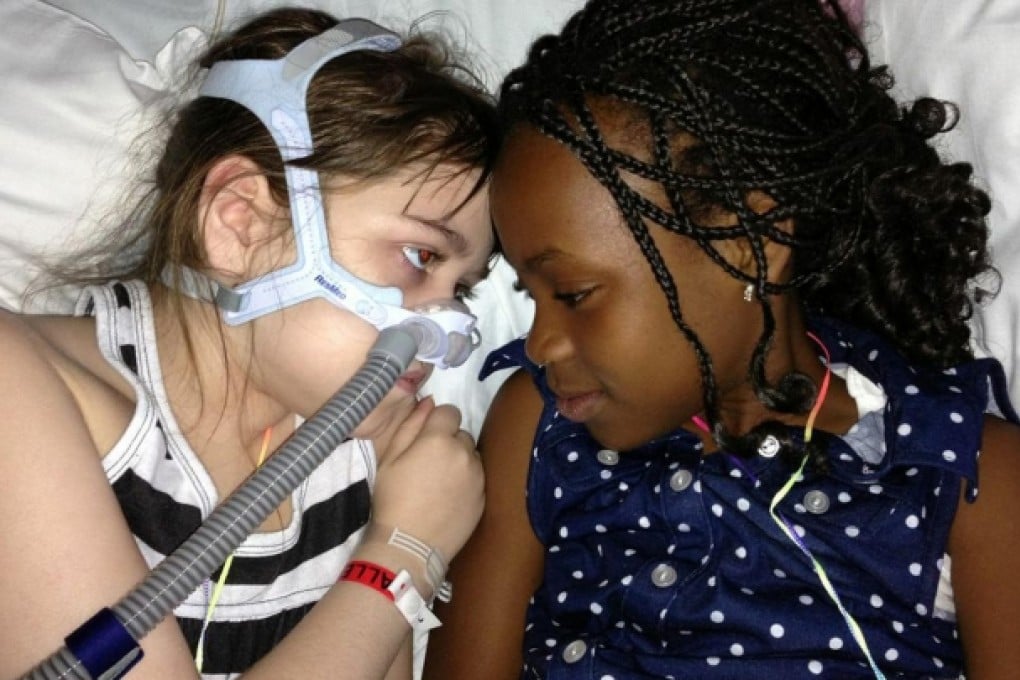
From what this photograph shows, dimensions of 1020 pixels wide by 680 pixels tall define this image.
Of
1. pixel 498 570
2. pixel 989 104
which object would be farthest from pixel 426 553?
pixel 989 104

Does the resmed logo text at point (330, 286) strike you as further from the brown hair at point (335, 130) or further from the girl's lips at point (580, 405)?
the girl's lips at point (580, 405)

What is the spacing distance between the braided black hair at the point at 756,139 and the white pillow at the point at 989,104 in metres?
0.08

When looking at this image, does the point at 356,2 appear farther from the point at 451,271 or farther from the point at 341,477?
the point at 341,477

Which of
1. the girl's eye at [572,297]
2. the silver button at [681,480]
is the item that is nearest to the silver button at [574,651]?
the silver button at [681,480]

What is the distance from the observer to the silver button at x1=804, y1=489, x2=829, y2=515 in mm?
1461

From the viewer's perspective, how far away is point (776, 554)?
147 cm

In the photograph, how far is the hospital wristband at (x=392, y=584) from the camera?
1.45 meters

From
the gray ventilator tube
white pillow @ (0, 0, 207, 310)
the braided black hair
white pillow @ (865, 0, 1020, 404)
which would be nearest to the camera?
the gray ventilator tube

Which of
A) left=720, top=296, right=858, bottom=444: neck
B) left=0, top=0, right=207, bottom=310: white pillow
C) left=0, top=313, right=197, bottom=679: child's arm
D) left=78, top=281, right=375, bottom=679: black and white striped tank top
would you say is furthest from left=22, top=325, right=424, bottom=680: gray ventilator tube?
left=0, top=0, right=207, bottom=310: white pillow

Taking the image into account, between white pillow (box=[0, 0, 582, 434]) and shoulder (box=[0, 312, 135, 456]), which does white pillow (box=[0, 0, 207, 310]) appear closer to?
white pillow (box=[0, 0, 582, 434])

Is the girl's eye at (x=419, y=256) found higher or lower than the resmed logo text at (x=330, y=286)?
higher

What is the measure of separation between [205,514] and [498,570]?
42cm

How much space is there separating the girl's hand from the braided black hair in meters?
0.35

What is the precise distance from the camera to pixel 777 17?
1401 mm
